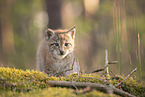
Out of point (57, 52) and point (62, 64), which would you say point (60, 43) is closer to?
point (57, 52)

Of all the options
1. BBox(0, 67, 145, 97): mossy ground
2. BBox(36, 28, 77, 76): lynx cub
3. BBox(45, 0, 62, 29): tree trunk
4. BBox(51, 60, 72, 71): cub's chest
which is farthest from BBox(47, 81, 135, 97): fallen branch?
BBox(45, 0, 62, 29): tree trunk

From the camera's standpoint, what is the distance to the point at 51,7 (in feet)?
29.1

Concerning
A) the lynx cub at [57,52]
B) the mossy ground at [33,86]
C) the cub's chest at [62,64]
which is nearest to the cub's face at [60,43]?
the lynx cub at [57,52]

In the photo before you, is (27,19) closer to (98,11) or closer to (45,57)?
(98,11)

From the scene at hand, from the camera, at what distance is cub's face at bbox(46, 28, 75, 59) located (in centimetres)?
461

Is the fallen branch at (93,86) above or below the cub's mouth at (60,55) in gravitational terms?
below

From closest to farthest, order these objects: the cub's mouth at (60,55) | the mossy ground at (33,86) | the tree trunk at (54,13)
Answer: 1. the mossy ground at (33,86)
2. the cub's mouth at (60,55)
3. the tree trunk at (54,13)

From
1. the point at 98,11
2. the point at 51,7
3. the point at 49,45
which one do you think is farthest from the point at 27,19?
the point at 49,45

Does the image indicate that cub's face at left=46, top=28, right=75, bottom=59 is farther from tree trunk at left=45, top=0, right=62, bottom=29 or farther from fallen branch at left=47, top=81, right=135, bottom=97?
tree trunk at left=45, top=0, right=62, bottom=29

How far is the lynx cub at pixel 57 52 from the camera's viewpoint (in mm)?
4621

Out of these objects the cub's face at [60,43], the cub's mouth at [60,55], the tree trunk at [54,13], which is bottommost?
the cub's mouth at [60,55]

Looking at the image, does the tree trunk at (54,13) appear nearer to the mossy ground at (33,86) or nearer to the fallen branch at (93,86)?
the mossy ground at (33,86)

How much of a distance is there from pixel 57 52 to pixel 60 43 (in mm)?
303

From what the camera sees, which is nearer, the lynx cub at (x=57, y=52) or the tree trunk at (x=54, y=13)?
the lynx cub at (x=57, y=52)
